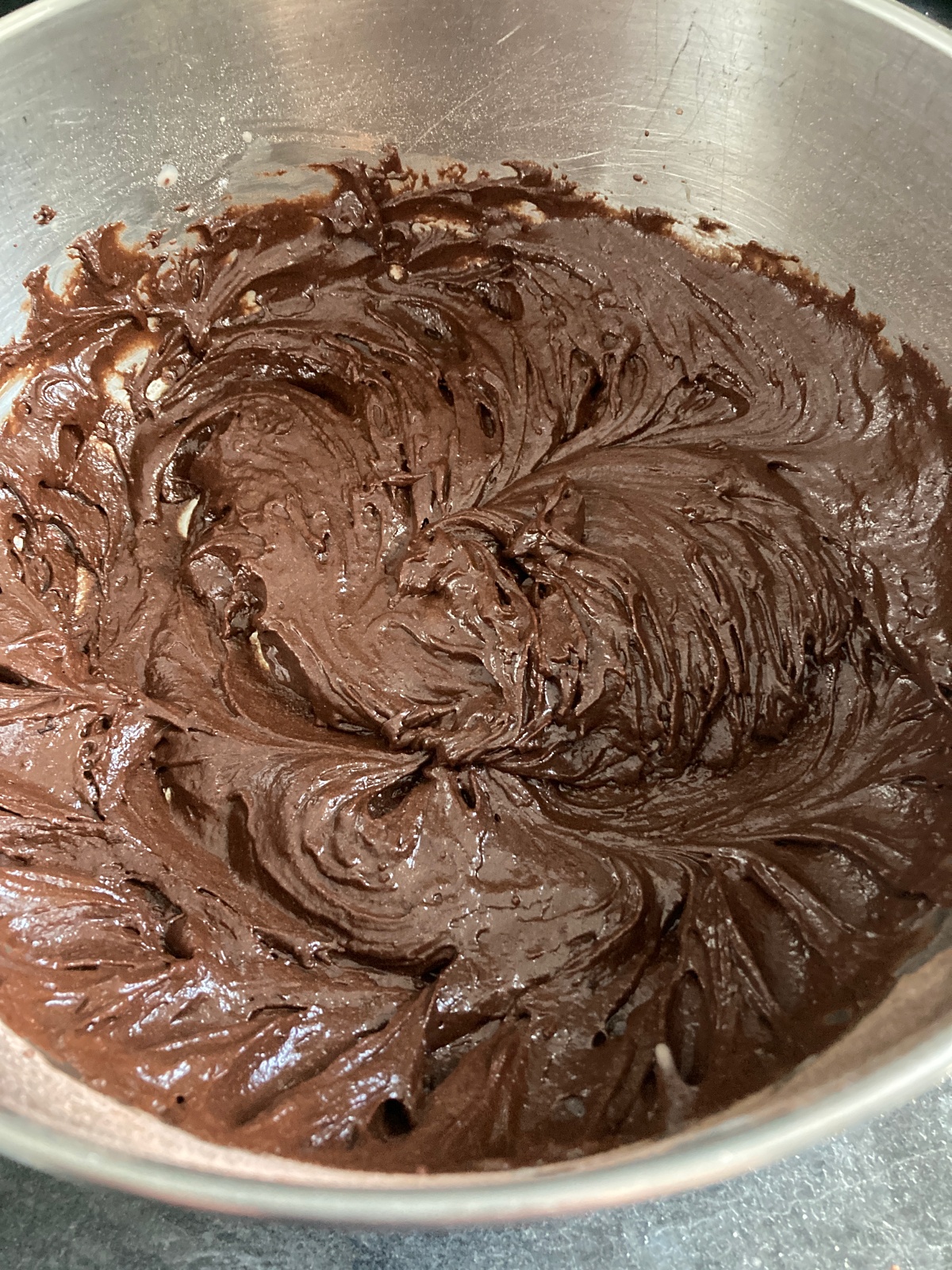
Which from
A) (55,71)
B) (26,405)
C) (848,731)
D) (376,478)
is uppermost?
(55,71)

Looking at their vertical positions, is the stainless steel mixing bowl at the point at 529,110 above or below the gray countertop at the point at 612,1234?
above

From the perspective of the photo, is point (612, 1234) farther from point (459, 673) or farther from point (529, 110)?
point (529, 110)

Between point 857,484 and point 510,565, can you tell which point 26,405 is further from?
point 857,484

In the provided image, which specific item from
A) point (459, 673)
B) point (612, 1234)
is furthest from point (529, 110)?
point (612, 1234)

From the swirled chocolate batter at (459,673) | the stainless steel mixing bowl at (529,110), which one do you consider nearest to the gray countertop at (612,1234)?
the swirled chocolate batter at (459,673)

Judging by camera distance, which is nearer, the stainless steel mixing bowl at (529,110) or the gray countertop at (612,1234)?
the gray countertop at (612,1234)

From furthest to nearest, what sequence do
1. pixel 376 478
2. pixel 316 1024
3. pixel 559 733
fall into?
1. pixel 376 478
2. pixel 559 733
3. pixel 316 1024

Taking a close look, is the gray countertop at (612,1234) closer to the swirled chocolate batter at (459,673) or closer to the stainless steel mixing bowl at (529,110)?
the swirled chocolate batter at (459,673)

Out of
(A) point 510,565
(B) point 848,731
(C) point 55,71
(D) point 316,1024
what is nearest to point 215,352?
(C) point 55,71
